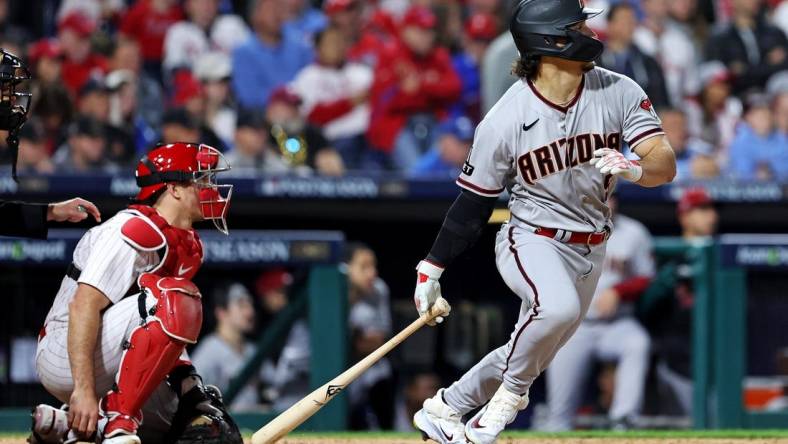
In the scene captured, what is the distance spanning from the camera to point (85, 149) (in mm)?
7965

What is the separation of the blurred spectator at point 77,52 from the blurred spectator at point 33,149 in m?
1.03

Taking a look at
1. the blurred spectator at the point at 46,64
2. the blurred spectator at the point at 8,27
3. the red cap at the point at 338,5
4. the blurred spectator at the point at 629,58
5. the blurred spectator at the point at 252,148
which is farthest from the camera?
the red cap at the point at 338,5

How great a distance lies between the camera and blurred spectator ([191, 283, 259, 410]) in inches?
250

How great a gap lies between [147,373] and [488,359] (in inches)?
42.0

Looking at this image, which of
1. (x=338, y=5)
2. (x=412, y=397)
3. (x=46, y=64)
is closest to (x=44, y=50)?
(x=46, y=64)

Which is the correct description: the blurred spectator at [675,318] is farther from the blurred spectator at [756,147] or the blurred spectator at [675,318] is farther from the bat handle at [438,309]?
the bat handle at [438,309]

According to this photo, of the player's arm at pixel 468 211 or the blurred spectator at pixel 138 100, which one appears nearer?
the player's arm at pixel 468 211

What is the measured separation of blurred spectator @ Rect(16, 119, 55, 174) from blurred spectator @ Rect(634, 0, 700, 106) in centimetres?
→ 389

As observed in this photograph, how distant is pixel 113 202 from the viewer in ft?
22.3

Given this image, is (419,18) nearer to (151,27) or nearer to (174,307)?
(151,27)

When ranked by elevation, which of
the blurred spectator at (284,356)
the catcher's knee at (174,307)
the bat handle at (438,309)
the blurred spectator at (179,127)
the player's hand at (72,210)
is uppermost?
the blurred spectator at (179,127)

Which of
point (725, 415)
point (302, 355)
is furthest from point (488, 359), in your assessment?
point (725, 415)

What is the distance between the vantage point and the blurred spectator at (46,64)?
8.56 metres

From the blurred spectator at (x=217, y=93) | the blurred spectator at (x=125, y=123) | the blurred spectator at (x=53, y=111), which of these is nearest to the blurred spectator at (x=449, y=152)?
the blurred spectator at (x=217, y=93)
